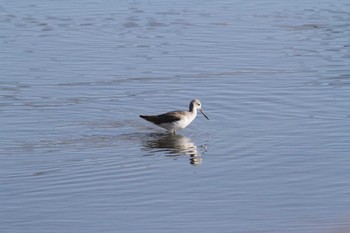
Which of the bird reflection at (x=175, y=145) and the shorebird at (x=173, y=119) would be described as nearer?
the bird reflection at (x=175, y=145)

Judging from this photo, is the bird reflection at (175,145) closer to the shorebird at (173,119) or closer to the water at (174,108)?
the water at (174,108)

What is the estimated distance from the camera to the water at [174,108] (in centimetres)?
1338

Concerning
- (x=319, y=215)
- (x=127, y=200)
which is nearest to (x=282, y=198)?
(x=319, y=215)

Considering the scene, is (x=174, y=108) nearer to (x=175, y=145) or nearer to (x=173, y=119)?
(x=173, y=119)

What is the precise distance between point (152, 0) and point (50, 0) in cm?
297

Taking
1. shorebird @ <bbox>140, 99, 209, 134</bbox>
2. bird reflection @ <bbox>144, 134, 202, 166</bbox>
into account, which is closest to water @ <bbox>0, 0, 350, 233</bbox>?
bird reflection @ <bbox>144, 134, 202, 166</bbox>

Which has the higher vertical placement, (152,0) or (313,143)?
(152,0)

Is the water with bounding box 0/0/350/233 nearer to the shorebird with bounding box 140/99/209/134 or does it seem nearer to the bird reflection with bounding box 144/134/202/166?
the bird reflection with bounding box 144/134/202/166

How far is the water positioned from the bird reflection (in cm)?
4

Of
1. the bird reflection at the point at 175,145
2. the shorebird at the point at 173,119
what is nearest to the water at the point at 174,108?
the bird reflection at the point at 175,145

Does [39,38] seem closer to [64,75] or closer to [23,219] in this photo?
[64,75]

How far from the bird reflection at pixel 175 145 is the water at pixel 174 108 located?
0.12ft

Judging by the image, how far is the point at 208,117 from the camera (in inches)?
750

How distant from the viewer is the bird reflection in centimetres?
1661
